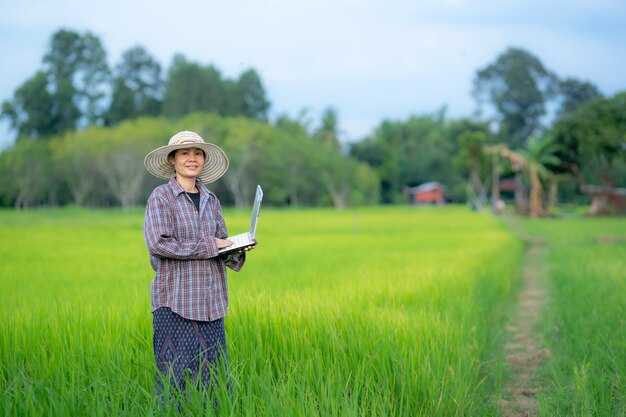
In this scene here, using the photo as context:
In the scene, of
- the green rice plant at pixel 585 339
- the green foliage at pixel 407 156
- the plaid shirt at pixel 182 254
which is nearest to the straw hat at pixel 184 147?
the plaid shirt at pixel 182 254

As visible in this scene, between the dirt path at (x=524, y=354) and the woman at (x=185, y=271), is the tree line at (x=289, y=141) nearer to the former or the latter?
the dirt path at (x=524, y=354)

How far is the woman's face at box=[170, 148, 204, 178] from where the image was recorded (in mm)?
3211

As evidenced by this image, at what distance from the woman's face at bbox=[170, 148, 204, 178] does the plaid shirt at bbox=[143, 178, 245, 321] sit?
0.07 meters

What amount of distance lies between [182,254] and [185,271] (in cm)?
14

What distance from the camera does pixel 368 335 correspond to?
399cm

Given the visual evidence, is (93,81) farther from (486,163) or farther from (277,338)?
(277,338)

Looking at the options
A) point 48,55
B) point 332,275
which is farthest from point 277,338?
point 48,55

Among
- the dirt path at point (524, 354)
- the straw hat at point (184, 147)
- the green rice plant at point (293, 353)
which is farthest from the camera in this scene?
the dirt path at point (524, 354)

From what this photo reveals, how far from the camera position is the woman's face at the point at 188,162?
3.21 m

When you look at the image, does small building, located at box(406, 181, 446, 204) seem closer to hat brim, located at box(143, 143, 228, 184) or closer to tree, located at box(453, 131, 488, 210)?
tree, located at box(453, 131, 488, 210)

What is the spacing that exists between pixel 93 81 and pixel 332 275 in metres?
63.1

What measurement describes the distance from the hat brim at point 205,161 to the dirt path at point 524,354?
2.37 metres

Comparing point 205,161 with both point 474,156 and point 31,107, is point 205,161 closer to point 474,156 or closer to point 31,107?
point 474,156

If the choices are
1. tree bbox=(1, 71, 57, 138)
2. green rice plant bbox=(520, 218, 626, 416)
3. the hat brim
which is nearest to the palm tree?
green rice plant bbox=(520, 218, 626, 416)
